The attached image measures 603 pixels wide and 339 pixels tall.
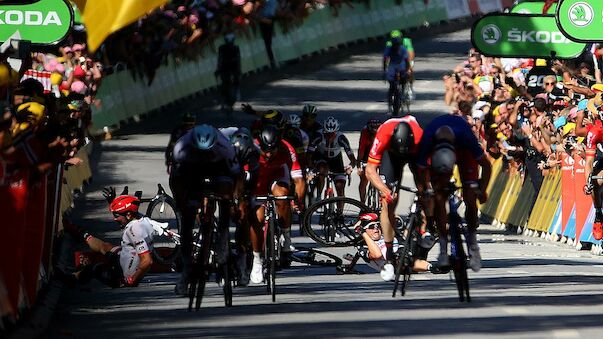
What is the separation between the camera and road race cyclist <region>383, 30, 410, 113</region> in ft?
146

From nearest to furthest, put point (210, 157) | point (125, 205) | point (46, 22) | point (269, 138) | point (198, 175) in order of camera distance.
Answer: point (210, 157) → point (198, 175) → point (46, 22) → point (269, 138) → point (125, 205)

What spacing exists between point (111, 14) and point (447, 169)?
5.43 metres

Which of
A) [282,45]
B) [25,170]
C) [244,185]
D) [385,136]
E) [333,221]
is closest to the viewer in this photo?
[25,170]

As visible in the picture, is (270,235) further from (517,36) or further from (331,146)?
(331,146)

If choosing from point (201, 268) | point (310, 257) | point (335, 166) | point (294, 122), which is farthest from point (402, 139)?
point (335, 166)

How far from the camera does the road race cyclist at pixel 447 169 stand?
58.9 feet

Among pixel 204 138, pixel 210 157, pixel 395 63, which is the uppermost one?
pixel 204 138

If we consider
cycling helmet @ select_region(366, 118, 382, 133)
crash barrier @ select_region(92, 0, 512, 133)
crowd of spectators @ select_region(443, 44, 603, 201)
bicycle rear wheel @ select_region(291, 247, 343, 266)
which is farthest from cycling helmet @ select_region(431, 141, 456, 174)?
crash barrier @ select_region(92, 0, 512, 133)

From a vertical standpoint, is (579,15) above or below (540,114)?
above

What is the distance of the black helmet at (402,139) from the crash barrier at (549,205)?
24.6ft

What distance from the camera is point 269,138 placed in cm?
2062

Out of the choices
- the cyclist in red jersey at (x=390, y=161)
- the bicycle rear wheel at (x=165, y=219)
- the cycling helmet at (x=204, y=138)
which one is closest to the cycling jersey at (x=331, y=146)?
the bicycle rear wheel at (x=165, y=219)

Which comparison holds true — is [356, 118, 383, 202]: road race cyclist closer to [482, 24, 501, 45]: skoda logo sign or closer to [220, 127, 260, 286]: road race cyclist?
[482, 24, 501, 45]: skoda logo sign

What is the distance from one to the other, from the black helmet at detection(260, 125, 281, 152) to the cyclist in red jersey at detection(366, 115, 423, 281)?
125 centimetres
